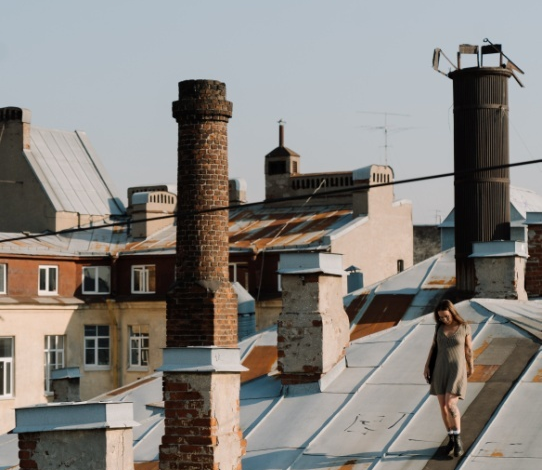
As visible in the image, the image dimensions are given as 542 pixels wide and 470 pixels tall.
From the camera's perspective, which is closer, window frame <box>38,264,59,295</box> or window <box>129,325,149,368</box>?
window frame <box>38,264,59,295</box>

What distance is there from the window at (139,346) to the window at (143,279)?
1158 millimetres

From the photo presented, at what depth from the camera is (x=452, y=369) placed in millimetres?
14930

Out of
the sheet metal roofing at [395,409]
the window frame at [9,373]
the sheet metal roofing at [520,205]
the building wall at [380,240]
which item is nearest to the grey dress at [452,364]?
the sheet metal roofing at [395,409]

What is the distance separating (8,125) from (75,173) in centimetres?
→ 308

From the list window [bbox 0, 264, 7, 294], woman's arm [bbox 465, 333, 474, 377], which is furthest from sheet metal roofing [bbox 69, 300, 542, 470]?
window [bbox 0, 264, 7, 294]

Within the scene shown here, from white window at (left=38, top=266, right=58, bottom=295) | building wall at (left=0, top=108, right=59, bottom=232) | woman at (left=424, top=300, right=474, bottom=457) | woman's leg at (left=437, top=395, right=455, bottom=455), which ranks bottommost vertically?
woman's leg at (left=437, top=395, right=455, bottom=455)

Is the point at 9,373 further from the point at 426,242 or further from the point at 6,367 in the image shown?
the point at 426,242

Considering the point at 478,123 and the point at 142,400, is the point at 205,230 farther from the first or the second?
A: the point at 478,123

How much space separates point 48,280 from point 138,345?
343 cm

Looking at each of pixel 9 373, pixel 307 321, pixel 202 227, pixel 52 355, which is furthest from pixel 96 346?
pixel 307 321

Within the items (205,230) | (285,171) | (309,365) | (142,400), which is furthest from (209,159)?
(285,171)

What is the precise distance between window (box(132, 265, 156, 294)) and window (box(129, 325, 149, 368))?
1.16 metres

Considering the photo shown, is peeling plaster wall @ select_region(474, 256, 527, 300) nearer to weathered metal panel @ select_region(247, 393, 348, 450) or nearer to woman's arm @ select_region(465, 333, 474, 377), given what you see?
weathered metal panel @ select_region(247, 393, 348, 450)

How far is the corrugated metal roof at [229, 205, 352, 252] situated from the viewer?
45.9 meters
